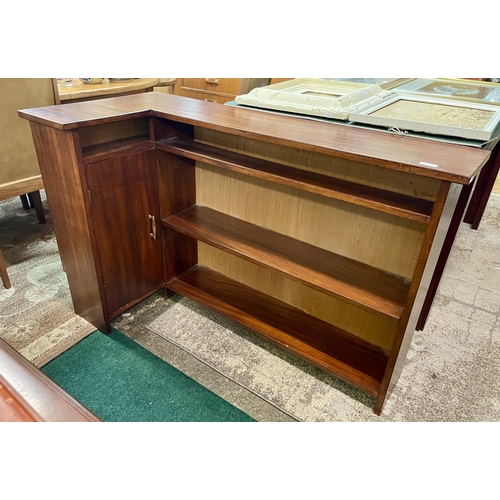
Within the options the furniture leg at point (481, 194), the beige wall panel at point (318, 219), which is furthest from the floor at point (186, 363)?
the furniture leg at point (481, 194)

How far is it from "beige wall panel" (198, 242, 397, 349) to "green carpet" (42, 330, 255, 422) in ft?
1.90

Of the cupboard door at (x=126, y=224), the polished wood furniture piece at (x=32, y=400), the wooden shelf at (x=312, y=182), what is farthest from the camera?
the cupboard door at (x=126, y=224)

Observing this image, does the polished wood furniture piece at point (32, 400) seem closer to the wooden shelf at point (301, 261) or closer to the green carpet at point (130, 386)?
the green carpet at point (130, 386)

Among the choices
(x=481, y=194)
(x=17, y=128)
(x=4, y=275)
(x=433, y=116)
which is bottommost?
(x=4, y=275)

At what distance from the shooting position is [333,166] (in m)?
1.43

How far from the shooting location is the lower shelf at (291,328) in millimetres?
1522

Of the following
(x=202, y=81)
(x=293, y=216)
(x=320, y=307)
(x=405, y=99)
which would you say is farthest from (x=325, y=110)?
(x=202, y=81)

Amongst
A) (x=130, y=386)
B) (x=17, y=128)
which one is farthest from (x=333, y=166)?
(x=17, y=128)

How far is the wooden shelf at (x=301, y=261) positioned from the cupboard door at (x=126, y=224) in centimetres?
13

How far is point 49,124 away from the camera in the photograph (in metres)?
1.35

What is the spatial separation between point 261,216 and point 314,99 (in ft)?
1.77

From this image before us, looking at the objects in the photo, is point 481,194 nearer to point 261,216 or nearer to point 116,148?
point 261,216

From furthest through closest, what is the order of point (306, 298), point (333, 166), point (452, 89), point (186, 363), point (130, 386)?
point (452, 89), point (306, 298), point (186, 363), point (130, 386), point (333, 166)

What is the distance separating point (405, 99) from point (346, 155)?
91 centimetres
